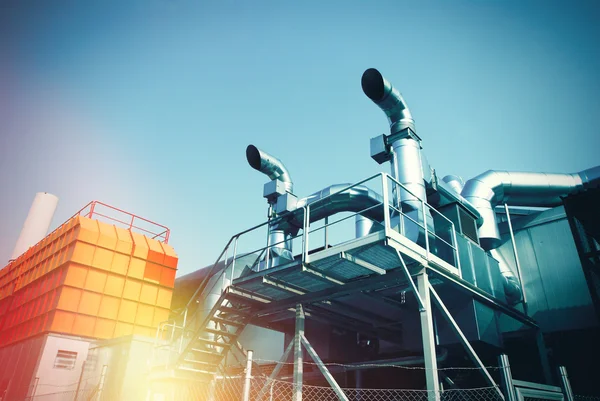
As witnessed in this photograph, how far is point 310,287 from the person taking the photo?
972 centimetres

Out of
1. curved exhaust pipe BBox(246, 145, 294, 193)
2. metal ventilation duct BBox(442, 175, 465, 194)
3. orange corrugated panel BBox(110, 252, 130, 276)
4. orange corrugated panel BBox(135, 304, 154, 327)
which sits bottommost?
orange corrugated panel BBox(135, 304, 154, 327)

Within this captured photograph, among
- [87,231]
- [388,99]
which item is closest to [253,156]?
[388,99]

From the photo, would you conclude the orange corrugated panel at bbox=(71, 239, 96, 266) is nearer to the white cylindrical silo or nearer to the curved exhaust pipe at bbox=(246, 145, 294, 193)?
the curved exhaust pipe at bbox=(246, 145, 294, 193)

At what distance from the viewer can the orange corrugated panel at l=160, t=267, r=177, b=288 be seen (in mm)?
17031

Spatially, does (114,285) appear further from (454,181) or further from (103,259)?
(454,181)

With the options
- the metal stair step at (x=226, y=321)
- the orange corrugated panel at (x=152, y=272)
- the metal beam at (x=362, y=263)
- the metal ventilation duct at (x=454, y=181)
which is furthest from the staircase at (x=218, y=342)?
the metal ventilation duct at (x=454, y=181)

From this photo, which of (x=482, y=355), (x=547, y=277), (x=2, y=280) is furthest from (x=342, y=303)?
(x=2, y=280)

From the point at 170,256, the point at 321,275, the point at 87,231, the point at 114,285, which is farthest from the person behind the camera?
the point at 170,256

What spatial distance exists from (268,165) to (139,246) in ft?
21.3

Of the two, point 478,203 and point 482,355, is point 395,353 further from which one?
point 478,203

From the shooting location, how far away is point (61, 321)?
544 inches

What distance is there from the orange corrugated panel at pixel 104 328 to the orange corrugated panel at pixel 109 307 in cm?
17

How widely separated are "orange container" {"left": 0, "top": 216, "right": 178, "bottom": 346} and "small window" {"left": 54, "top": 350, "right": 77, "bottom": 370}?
640 mm

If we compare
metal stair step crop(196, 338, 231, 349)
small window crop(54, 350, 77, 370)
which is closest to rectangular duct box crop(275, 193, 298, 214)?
metal stair step crop(196, 338, 231, 349)
